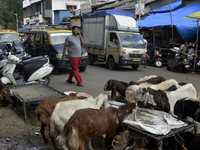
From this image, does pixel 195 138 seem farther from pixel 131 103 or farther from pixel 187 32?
pixel 187 32

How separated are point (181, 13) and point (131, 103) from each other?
43.7ft

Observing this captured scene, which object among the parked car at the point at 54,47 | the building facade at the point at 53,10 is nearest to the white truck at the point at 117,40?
the parked car at the point at 54,47

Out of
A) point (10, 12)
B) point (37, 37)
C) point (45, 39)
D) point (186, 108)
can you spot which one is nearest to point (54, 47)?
point (45, 39)

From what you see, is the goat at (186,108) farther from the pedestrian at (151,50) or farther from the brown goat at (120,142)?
the pedestrian at (151,50)

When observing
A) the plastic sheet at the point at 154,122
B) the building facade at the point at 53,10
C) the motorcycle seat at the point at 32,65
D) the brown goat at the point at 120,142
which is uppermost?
the building facade at the point at 53,10

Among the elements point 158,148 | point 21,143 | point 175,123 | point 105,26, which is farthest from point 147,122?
point 105,26

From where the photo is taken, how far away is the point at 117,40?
12.0 meters

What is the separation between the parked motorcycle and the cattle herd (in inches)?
287

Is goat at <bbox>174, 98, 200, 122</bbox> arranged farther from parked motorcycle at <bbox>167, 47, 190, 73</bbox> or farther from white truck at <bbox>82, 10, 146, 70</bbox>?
parked motorcycle at <bbox>167, 47, 190, 73</bbox>

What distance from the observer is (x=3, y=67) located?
7082 millimetres

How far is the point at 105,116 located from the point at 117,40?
906cm

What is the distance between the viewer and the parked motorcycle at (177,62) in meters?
11.7

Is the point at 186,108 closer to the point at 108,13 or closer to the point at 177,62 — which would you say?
the point at 177,62

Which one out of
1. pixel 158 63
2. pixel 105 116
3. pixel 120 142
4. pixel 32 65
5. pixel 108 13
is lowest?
pixel 120 142
